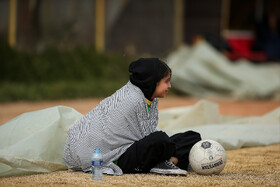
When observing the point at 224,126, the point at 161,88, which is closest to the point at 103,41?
the point at 224,126

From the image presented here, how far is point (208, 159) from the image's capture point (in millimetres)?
4473

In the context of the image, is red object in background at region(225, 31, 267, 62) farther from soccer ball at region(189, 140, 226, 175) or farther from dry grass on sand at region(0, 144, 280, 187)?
soccer ball at region(189, 140, 226, 175)

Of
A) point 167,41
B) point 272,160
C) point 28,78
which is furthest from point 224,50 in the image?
point 272,160

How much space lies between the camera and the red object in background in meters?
14.4

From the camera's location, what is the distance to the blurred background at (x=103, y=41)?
1221cm

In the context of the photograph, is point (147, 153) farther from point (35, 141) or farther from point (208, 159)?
point (35, 141)

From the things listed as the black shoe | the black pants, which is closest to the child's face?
the black pants

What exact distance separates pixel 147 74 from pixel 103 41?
9487 mm

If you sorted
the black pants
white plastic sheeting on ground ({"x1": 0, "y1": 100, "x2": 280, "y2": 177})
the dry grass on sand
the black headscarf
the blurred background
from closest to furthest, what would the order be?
the dry grass on sand → the black pants → the black headscarf → white plastic sheeting on ground ({"x1": 0, "y1": 100, "x2": 280, "y2": 177}) → the blurred background

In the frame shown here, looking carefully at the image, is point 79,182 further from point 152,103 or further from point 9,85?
point 9,85

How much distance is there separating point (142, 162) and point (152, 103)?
51 centimetres

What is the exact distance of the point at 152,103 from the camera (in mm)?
4633

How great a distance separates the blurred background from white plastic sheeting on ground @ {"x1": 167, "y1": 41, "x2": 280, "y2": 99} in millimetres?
32

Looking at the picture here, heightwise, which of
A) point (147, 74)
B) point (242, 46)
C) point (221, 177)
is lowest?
point (242, 46)
